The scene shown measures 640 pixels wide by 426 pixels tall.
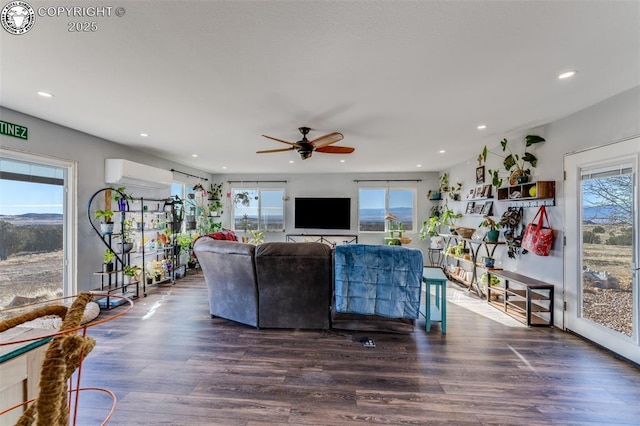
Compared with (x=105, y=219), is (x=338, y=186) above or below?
above

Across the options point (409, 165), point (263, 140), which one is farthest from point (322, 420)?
point (409, 165)

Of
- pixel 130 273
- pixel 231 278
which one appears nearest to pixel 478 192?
pixel 231 278

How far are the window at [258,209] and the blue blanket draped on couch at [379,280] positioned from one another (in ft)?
16.2

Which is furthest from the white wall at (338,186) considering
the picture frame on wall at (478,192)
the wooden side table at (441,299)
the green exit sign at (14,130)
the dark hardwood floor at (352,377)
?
the green exit sign at (14,130)

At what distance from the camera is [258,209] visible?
7.90 meters

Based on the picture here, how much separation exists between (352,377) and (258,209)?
6.15 metres

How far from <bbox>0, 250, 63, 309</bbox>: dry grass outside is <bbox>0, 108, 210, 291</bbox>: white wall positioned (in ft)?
0.81

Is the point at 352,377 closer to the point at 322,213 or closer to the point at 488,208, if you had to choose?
the point at 488,208

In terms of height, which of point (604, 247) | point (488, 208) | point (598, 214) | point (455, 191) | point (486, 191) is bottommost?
point (604, 247)

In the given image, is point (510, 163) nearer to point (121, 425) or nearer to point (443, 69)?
point (443, 69)

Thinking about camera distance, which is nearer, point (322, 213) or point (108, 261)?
point (108, 261)

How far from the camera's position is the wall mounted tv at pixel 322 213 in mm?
7535

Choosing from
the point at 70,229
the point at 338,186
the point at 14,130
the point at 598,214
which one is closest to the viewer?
the point at 598,214

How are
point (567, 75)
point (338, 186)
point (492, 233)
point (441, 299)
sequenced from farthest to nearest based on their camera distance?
point (338, 186) < point (492, 233) < point (441, 299) < point (567, 75)
